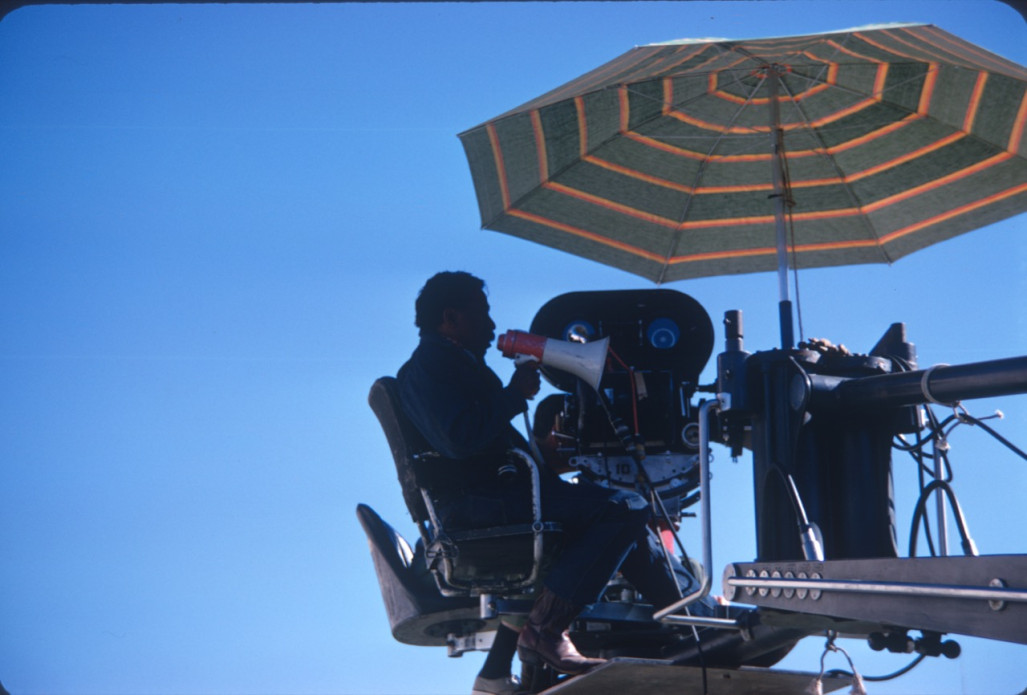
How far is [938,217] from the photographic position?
5.39 metres

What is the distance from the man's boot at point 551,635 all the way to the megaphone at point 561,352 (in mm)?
783

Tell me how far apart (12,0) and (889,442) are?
123 inches

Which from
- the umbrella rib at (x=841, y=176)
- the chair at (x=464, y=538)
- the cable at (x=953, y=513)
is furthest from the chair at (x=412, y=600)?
the umbrella rib at (x=841, y=176)

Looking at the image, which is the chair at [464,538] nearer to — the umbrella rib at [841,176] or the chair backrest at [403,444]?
the chair backrest at [403,444]

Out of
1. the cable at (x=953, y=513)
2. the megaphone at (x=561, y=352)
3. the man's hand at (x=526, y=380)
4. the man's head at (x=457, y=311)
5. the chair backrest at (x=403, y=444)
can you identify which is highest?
the man's head at (x=457, y=311)

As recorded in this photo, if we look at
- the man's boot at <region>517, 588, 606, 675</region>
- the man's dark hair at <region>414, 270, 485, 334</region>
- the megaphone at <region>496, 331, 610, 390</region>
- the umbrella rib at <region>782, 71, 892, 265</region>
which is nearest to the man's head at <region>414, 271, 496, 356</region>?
the man's dark hair at <region>414, 270, 485, 334</region>

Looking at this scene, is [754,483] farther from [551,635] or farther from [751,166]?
[751,166]

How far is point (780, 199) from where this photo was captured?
489 centimetres

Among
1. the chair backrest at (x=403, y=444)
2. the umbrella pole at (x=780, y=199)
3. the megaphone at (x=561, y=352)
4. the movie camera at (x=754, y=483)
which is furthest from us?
the umbrella pole at (x=780, y=199)

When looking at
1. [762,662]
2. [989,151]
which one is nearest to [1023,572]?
[762,662]

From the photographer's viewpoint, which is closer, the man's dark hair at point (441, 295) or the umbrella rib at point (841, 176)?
the man's dark hair at point (441, 295)

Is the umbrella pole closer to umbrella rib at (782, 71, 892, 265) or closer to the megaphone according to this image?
umbrella rib at (782, 71, 892, 265)

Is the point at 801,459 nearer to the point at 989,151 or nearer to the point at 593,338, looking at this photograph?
the point at 593,338

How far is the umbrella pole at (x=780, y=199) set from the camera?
14.9 feet
